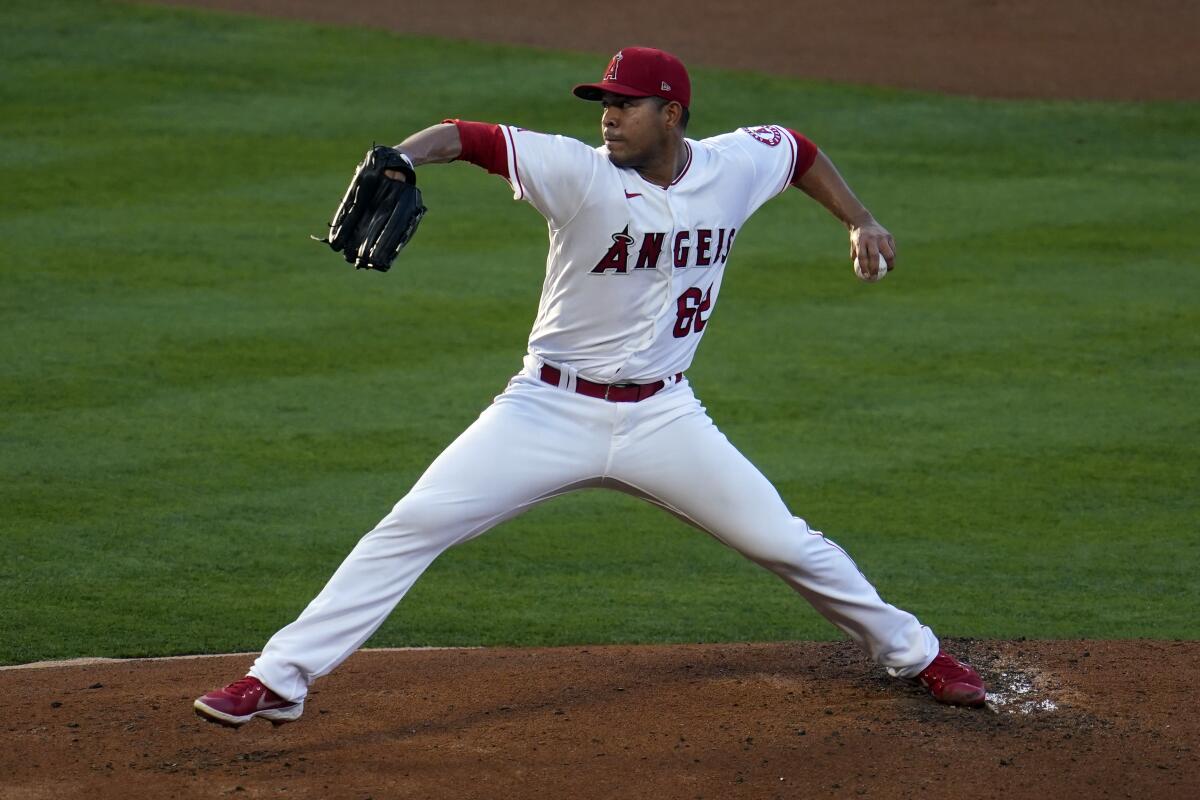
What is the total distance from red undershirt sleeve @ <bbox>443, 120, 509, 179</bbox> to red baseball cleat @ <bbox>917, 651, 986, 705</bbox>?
73.8 inches

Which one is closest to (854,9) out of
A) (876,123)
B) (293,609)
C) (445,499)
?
(876,123)

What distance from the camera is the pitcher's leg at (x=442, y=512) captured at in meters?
4.14

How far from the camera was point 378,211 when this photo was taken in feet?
12.9

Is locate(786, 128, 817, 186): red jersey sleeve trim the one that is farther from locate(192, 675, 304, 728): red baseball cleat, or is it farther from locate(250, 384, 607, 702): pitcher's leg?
locate(192, 675, 304, 728): red baseball cleat

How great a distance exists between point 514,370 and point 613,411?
433 centimetres

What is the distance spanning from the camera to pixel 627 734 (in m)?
4.39

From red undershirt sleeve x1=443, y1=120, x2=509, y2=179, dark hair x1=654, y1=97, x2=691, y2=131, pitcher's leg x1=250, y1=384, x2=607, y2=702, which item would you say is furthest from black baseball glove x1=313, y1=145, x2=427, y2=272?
dark hair x1=654, y1=97, x2=691, y2=131

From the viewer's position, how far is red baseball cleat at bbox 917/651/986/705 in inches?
181

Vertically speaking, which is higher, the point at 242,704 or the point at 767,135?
the point at 767,135

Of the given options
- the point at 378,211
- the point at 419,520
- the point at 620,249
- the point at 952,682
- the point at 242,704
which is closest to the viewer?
the point at 378,211

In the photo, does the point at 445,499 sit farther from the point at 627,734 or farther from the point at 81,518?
the point at 81,518

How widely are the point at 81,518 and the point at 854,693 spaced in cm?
342

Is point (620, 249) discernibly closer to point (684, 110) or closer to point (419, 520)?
point (684, 110)

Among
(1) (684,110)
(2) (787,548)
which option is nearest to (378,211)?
(1) (684,110)
